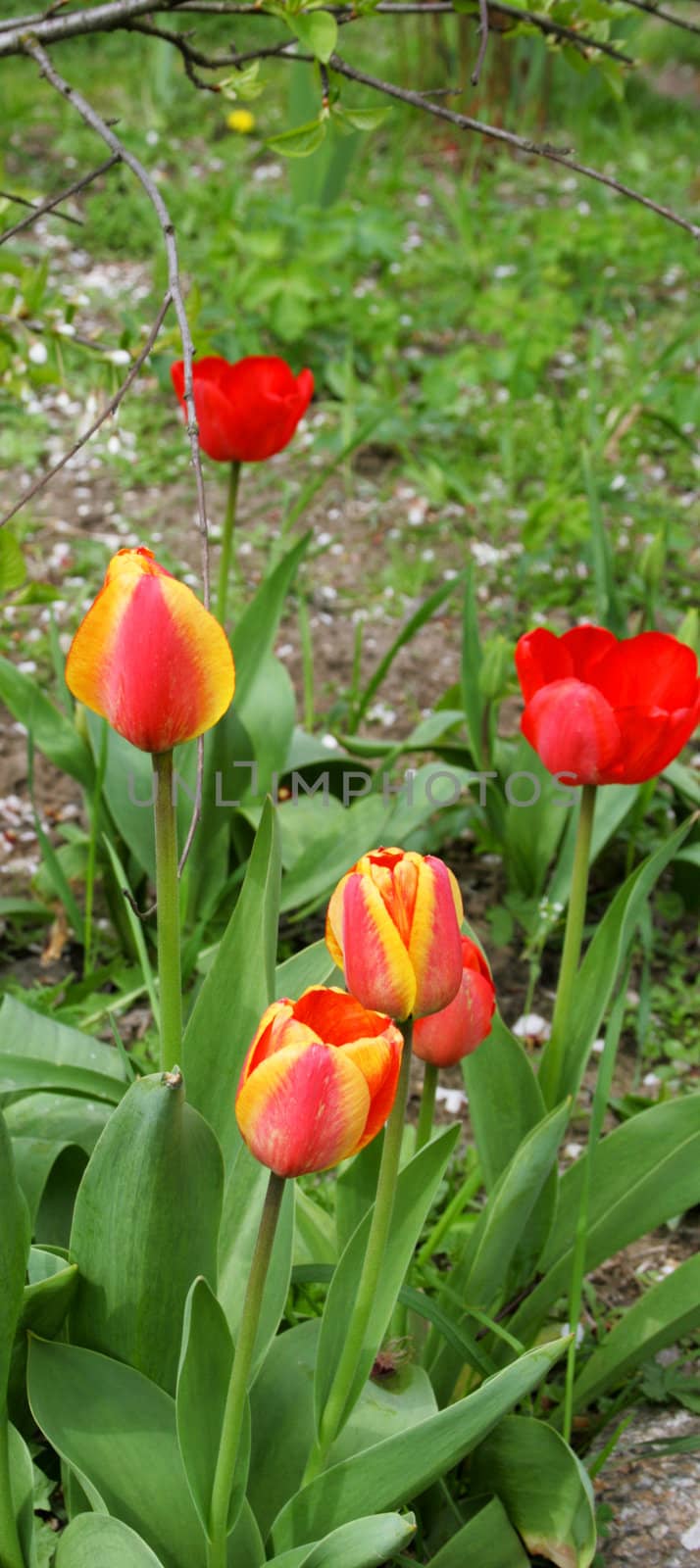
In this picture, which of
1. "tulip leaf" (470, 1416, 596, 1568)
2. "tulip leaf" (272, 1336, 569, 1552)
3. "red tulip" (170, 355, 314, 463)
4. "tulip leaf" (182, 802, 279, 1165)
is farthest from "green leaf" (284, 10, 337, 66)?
"tulip leaf" (470, 1416, 596, 1568)

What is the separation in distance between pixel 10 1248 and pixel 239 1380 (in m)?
0.19

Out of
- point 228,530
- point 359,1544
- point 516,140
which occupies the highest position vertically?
point 516,140

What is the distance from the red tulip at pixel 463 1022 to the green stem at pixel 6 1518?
38 centimetres

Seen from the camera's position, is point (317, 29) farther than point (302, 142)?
No

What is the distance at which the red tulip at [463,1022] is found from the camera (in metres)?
1.09

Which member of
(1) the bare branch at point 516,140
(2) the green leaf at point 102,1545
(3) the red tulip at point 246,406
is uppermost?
(1) the bare branch at point 516,140

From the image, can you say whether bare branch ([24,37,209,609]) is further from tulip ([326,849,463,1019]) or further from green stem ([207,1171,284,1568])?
green stem ([207,1171,284,1568])

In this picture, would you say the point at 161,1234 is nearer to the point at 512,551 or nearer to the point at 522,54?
the point at 512,551

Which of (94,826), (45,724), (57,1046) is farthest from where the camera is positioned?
(45,724)

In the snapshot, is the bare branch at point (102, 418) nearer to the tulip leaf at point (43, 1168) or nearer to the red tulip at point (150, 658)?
the red tulip at point (150, 658)

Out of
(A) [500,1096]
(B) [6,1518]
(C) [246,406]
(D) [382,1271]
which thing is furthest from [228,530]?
(B) [6,1518]

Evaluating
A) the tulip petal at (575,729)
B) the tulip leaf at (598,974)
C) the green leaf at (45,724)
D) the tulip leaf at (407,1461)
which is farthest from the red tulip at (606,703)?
the green leaf at (45,724)

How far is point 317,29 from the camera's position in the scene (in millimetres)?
1215

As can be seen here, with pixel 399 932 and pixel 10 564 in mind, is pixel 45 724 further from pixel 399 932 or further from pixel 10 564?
pixel 399 932
